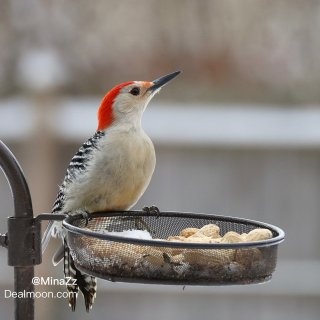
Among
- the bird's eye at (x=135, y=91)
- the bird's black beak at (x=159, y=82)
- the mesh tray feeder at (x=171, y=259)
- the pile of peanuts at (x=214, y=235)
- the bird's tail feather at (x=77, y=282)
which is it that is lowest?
the bird's tail feather at (x=77, y=282)

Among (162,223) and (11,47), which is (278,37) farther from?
(162,223)

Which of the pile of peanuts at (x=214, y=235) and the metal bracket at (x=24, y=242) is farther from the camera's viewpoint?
the pile of peanuts at (x=214, y=235)

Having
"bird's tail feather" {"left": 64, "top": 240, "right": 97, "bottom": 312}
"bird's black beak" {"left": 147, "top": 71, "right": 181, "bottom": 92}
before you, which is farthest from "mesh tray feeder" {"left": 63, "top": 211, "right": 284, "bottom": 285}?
"bird's black beak" {"left": 147, "top": 71, "right": 181, "bottom": 92}

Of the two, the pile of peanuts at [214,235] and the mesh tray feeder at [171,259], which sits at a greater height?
the pile of peanuts at [214,235]

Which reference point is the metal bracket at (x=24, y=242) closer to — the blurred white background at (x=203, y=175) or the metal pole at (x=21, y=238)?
the metal pole at (x=21, y=238)

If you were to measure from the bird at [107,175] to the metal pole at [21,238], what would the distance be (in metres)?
0.89

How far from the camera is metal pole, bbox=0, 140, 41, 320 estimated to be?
2.95m

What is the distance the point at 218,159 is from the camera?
7.14 metres

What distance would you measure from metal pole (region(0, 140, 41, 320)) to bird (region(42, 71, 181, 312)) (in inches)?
35.2

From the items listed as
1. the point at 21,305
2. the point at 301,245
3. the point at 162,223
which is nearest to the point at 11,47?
the point at 301,245

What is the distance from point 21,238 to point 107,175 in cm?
109

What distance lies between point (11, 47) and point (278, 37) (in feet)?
9.71

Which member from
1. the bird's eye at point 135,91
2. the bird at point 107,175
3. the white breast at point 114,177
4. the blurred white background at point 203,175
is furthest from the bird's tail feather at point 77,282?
the blurred white background at point 203,175

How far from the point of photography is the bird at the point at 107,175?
402 cm
